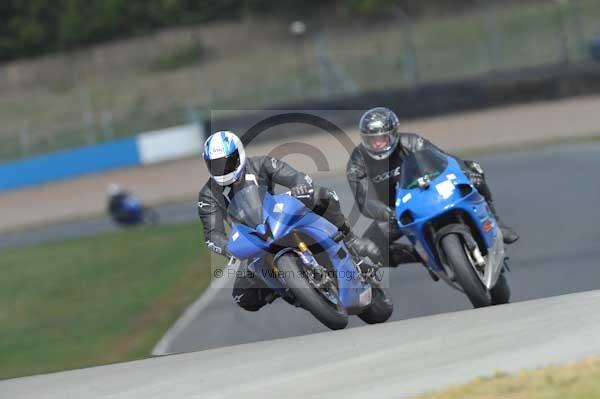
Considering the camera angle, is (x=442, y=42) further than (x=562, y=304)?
Yes

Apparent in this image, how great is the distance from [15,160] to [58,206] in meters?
3.73

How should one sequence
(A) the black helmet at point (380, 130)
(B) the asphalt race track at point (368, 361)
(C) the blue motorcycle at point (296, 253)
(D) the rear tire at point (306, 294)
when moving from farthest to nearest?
(A) the black helmet at point (380, 130) < (C) the blue motorcycle at point (296, 253) < (D) the rear tire at point (306, 294) < (B) the asphalt race track at point (368, 361)

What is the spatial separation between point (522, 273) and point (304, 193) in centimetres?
320

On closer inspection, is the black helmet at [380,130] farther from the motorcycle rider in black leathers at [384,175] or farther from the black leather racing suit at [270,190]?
the black leather racing suit at [270,190]

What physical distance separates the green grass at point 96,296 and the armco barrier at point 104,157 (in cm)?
873

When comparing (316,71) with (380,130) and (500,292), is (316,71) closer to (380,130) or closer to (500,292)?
(380,130)

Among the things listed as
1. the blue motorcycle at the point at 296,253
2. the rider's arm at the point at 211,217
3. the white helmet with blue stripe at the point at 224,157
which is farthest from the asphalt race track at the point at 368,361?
the white helmet with blue stripe at the point at 224,157

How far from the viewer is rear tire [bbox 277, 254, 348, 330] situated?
25.1ft

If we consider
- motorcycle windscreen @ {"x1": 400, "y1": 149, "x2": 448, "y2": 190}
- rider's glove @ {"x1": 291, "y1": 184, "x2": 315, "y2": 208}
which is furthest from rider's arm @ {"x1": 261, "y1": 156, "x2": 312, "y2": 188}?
motorcycle windscreen @ {"x1": 400, "y1": 149, "x2": 448, "y2": 190}

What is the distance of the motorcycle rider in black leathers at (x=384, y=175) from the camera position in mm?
9070

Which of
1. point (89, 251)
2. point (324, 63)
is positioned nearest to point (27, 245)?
point (89, 251)

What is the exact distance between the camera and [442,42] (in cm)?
2836

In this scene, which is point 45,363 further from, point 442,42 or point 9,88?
point 9,88

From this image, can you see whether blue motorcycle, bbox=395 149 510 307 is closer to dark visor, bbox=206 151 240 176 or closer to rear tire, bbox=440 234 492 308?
rear tire, bbox=440 234 492 308
